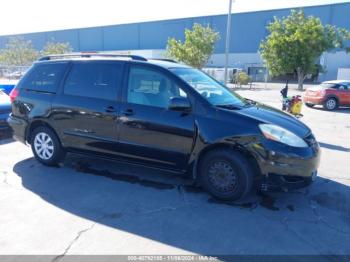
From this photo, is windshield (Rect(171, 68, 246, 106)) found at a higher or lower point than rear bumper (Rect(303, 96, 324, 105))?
higher

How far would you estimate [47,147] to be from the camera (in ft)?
17.0

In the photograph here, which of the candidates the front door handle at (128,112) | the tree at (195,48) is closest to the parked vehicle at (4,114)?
the front door handle at (128,112)

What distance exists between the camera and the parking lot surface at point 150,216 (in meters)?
3.07

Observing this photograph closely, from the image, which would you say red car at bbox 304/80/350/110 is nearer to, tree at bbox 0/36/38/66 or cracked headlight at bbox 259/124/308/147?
cracked headlight at bbox 259/124/308/147

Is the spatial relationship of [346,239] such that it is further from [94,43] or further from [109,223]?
[94,43]

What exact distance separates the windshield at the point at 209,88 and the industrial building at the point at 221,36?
42.3 m

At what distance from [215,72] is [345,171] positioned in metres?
35.3

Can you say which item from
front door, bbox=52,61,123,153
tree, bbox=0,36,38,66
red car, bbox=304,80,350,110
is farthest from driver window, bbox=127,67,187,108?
tree, bbox=0,36,38,66

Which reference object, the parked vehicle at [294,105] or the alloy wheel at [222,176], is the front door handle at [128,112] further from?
the parked vehicle at [294,105]

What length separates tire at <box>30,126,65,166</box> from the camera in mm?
5129

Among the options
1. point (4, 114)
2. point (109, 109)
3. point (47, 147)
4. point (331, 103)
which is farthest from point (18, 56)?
point (109, 109)

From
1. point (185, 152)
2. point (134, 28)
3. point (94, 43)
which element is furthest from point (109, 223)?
point (94, 43)

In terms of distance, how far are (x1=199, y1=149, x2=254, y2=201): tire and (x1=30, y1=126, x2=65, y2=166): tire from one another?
2.49 metres

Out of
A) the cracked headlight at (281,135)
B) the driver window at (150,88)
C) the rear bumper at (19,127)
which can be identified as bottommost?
the rear bumper at (19,127)
